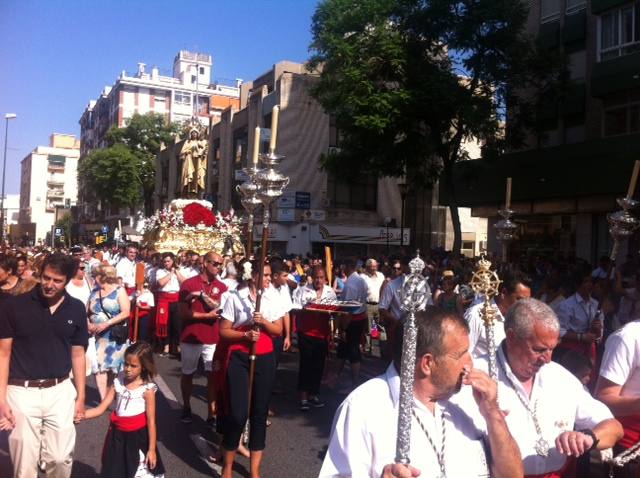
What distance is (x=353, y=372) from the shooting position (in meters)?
9.33

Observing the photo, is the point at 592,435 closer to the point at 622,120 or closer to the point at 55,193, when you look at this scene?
the point at 622,120

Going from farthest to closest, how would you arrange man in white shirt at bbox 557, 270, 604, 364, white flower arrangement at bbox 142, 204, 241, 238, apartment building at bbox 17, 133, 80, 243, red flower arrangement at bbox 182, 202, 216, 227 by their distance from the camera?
apartment building at bbox 17, 133, 80, 243, red flower arrangement at bbox 182, 202, 216, 227, white flower arrangement at bbox 142, 204, 241, 238, man in white shirt at bbox 557, 270, 604, 364

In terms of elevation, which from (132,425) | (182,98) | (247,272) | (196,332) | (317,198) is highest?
(182,98)

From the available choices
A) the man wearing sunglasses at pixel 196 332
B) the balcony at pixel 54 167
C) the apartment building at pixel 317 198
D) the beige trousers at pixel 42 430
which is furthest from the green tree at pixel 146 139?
the balcony at pixel 54 167

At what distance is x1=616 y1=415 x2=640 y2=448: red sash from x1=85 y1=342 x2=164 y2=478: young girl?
324cm

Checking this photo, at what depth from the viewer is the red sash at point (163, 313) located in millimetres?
11500

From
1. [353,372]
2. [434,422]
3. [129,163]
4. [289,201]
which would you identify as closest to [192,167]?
[289,201]

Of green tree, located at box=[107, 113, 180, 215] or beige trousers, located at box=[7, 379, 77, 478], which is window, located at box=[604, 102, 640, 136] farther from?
green tree, located at box=[107, 113, 180, 215]

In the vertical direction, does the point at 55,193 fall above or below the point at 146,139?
below

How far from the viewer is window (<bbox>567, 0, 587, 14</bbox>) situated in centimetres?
2099

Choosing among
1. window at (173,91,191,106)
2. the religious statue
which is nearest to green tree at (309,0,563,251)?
the religious statue

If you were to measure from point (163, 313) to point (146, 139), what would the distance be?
48.4m

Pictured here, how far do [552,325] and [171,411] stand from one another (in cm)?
558

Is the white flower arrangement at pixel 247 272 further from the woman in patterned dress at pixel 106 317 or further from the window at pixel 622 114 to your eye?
the window at pixel 622 114
